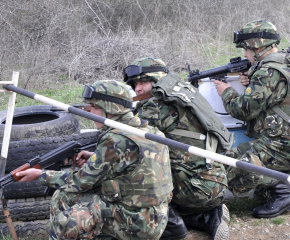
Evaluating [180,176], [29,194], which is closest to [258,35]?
[180,176]

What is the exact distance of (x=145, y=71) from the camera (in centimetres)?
392

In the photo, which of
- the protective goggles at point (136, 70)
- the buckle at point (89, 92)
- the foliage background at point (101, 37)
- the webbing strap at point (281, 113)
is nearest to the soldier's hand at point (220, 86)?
the webbing strap at point (281, 113)

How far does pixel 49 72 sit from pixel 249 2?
6305 millimetres

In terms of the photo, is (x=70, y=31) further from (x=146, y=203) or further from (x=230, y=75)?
(x=146, y=203)

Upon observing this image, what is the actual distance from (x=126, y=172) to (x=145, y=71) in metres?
1.17

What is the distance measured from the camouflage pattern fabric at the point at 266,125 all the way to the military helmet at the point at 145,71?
98cm

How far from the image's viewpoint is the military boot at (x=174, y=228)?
3.75 meters

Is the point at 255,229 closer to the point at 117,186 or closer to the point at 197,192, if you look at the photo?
the point at 197,192

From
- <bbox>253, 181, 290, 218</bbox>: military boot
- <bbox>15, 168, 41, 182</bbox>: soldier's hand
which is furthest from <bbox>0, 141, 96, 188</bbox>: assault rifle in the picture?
<bbox>253, 181, 290, 218</bbox>: military boot

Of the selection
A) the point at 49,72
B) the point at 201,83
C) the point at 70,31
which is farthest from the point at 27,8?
the point at 201,83

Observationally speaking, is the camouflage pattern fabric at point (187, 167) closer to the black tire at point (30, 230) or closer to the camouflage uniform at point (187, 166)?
the camouflage uniform at point (187, 166)

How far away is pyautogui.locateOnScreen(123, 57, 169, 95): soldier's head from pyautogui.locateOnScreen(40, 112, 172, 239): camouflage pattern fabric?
85 cm

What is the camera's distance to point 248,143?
178 inches

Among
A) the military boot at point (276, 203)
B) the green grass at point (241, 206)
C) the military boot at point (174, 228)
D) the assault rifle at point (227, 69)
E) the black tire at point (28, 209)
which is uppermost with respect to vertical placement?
the assault rifle at point (227, 69)
